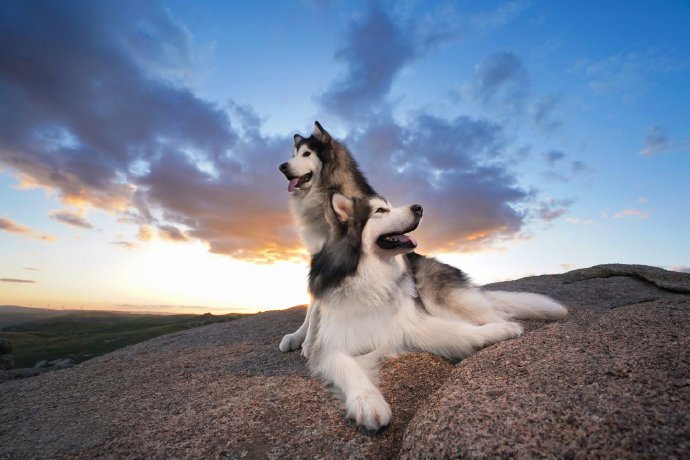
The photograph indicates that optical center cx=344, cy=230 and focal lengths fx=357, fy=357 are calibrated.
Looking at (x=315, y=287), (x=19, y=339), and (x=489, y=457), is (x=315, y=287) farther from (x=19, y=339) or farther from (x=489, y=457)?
(x=19, y=339)

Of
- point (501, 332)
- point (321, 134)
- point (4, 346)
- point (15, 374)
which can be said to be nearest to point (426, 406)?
point (501, 332)

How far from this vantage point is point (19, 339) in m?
56.4

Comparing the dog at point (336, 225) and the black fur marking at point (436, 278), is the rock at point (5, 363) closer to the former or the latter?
the dog at point (336, 225)

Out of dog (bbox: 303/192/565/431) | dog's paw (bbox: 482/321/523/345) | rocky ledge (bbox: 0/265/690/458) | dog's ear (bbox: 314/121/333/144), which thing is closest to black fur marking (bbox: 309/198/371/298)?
dog (bbox: 303/192/565/431)

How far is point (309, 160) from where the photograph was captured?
7168 millimetres

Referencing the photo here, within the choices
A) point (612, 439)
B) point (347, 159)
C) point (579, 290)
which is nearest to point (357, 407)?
point (612, 439)

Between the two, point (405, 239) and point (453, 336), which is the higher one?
point (405, 239)

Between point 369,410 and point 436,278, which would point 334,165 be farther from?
point 369,410

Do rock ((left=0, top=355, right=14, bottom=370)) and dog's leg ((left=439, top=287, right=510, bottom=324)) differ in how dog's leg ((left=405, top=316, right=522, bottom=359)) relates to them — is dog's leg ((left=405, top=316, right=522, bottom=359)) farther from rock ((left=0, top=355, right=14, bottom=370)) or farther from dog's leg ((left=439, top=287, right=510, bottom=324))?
rock ((left=0, top=355, right=14, bottom=370))

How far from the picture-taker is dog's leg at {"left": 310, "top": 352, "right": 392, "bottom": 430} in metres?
2.90

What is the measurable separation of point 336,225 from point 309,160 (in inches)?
120

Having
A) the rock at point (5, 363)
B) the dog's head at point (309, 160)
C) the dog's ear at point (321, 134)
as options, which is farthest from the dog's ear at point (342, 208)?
the rock at point (5, 363)

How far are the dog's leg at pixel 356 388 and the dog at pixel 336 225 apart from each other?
49.0 inches

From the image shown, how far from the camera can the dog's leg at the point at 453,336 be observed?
4.07 metres
